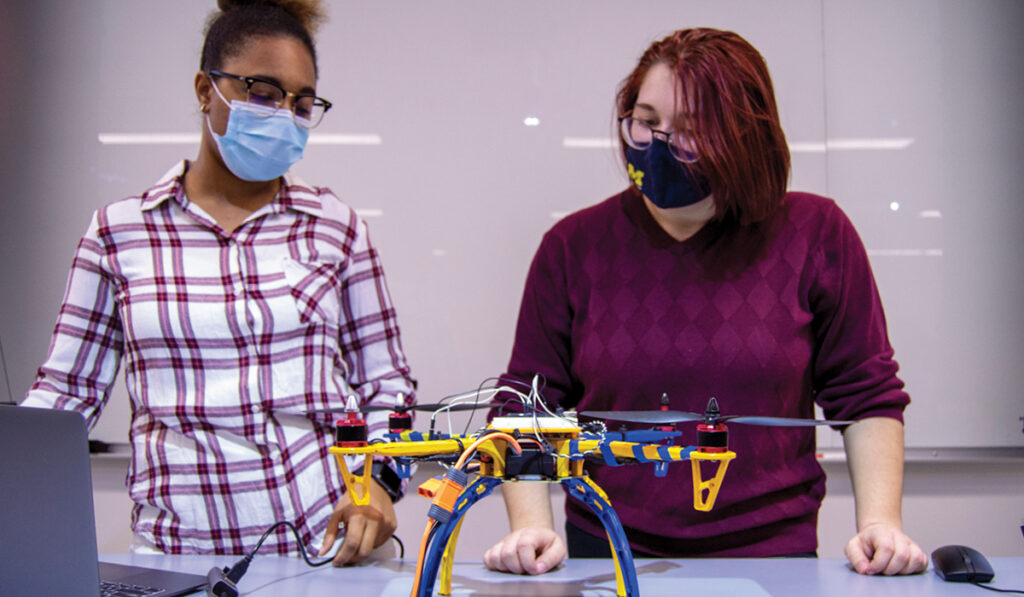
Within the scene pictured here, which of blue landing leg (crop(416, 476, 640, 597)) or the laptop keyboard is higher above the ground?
blue landing leg (crop(416, 476, 640, 597))

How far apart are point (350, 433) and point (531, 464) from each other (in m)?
0.21

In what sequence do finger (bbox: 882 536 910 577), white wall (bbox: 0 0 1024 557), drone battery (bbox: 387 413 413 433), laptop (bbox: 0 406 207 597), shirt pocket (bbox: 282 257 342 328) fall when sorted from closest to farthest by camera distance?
laptop (bbox: 0 406 207 597)
drone battery (bbox: 387 413 413 433)
finger (bbox: 882 536 910 577)
shirt pocket (bbox: 282 257 342 328)
white wall (bbox: 0 0 1024 557)

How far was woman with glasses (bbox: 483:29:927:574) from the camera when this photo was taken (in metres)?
1.17

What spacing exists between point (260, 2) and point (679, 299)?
3.21ft

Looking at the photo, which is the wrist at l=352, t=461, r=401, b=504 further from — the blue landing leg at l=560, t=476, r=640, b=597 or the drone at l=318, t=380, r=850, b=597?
the blue landing leg at l=560, t=476, r=640, b=597

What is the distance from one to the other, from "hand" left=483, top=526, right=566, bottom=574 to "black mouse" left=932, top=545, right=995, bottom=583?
1.60 ft

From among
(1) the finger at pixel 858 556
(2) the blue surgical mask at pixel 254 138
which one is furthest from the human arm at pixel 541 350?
(2) the blue surgical mask at pixel 254 138

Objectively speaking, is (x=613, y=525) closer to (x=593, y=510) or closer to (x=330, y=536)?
(x=593, y=510)

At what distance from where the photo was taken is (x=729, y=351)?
3.95 feet

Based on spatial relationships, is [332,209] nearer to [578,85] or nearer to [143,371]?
[143,371]

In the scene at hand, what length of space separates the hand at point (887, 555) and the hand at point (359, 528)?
2.17 feet

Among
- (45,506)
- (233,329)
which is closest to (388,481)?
(233,329)

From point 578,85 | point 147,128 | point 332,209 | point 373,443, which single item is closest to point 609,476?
point 373,443

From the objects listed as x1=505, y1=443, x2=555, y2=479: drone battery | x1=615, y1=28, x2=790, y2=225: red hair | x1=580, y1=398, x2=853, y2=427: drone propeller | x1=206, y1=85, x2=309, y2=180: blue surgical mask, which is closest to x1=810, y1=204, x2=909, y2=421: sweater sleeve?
x1=615, y1=28, x2=790, y2=225: red hair
